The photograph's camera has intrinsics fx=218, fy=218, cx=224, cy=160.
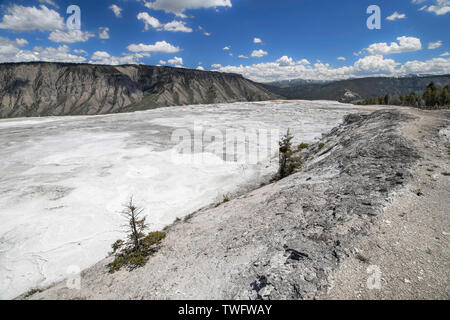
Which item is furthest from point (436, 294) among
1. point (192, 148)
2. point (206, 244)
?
point (192, 148)

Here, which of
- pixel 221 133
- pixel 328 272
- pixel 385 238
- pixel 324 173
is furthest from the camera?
pixel 221 133

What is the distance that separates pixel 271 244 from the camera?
7559 mm

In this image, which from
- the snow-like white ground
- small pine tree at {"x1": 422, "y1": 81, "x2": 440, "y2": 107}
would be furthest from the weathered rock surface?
small pine tree at {"x1": 422, "y1": 81, "x2": 440, "y2": 107}

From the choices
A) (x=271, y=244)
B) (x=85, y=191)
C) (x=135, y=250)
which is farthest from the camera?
(x=85, y=191)

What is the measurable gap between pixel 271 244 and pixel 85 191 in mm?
14473

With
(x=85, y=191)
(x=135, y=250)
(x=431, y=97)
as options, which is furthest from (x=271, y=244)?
(x=431, y=97)

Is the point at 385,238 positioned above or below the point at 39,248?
above

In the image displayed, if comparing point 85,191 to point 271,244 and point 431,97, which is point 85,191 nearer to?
point 271,244

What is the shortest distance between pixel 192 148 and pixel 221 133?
31.7ft

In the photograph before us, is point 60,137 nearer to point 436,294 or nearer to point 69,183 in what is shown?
point 69,183

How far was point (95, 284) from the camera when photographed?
769cm

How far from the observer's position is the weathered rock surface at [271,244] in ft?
19.9
